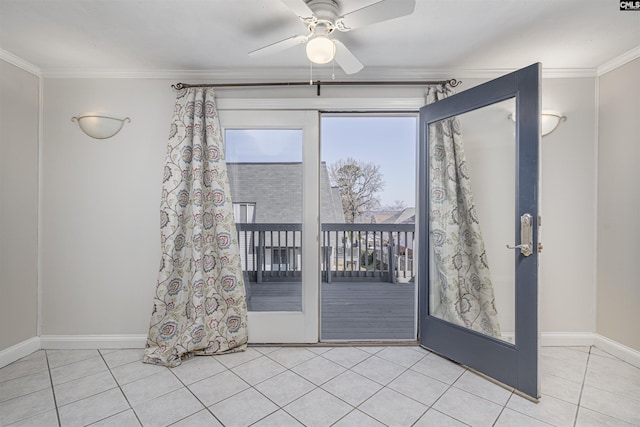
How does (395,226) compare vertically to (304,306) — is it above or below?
above

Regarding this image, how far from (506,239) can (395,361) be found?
1234mm

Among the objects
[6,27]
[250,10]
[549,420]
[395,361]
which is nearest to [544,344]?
[549,420]

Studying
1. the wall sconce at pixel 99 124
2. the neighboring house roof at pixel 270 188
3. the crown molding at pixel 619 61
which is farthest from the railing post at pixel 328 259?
the crown molding at pixel 619 61

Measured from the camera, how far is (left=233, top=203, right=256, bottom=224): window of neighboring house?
2.57 metres

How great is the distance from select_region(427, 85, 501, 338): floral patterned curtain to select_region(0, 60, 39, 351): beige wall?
3.32m

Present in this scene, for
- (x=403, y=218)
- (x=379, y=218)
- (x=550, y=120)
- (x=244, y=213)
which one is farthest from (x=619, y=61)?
(x=244, y=213)

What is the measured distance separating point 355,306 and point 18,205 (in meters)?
3.38

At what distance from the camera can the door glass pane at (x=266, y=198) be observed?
2.56 meters

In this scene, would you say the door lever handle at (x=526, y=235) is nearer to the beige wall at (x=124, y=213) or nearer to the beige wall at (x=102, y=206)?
the beige wall at (x=124, y=213)

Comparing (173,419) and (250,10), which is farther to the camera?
(250,10)

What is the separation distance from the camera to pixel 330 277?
4562mm

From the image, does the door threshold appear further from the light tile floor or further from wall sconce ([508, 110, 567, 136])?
wall sconce ([508, 110, 567, 136])

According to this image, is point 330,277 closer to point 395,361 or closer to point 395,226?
point 395,226

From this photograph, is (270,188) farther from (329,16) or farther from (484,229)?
(484,229)
